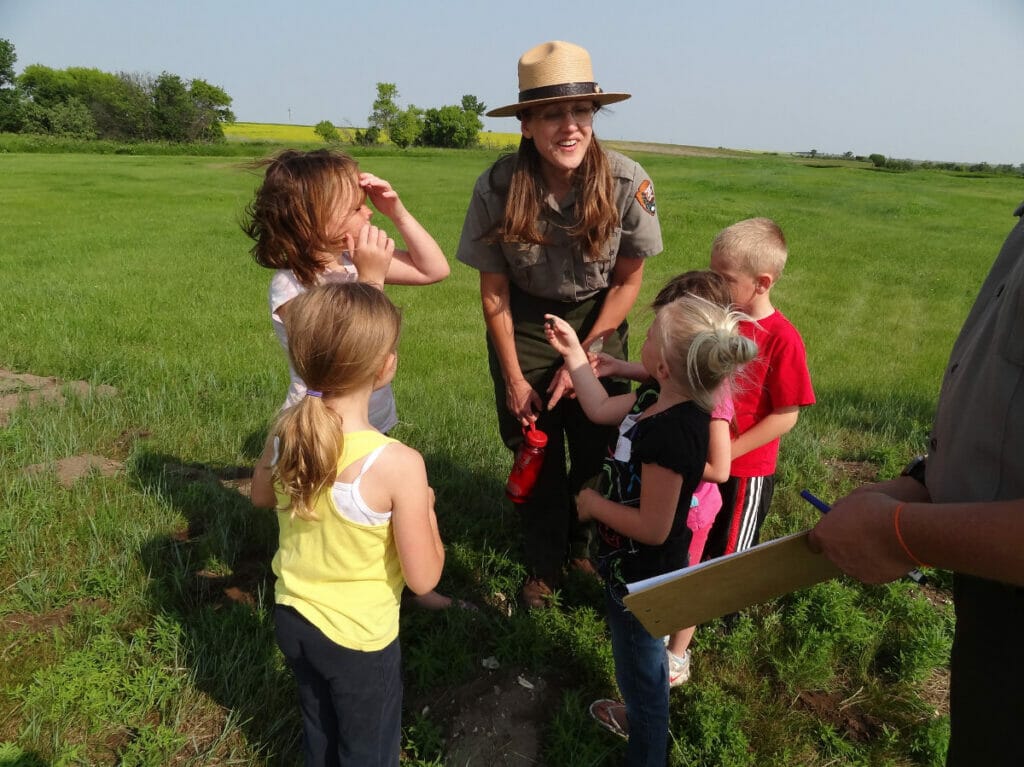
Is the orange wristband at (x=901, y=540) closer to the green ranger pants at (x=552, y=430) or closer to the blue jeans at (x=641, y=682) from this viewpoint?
the blue jeans at (x=641, y=682)

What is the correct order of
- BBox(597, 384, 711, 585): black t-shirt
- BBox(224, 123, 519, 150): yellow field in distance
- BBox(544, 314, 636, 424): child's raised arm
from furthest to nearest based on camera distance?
BBox(224, 123, 519, 150): yellow field in distance, BBox(544, 314, 636, 424): child's raised arm, BBox(597, 384, 711, 585): black t-shirt

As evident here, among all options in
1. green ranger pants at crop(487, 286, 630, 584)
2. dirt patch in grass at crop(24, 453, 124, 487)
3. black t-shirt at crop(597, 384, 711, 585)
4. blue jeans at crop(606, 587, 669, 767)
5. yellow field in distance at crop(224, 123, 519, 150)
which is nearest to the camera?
black t-shirt at crop(597, 384, 711, 585)

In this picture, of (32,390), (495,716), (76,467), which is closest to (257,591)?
(495,716)

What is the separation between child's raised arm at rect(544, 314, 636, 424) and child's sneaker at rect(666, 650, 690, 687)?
3.32 ft

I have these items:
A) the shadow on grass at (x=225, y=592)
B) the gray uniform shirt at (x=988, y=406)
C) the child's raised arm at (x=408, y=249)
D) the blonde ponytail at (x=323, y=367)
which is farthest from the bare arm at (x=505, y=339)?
the gray uniform shirt at (x=988, y=406)

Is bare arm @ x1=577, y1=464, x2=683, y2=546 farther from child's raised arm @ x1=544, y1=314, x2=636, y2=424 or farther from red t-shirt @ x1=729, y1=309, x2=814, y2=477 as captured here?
red t-shirt @ x1=729, y1=309, x2=814, y2=477

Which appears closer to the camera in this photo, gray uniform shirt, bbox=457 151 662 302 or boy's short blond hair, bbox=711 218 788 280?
boy's short blond hair, bbox=711 218 788 280

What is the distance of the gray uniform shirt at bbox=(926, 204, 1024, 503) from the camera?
1176mm

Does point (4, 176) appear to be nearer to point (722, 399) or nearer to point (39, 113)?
point (722, 399)

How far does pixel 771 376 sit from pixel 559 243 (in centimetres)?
101

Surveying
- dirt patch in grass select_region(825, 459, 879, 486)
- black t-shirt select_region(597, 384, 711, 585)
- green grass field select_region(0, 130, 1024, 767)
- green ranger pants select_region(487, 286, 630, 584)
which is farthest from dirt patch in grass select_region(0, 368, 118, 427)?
dirt patch in grass select_region(825, 459, 879, 486)

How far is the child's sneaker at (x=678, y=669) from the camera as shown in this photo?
275 centimetres

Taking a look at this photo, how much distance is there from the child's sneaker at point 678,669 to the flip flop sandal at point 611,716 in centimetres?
25

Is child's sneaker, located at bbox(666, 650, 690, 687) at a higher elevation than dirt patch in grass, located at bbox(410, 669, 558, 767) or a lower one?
higher
